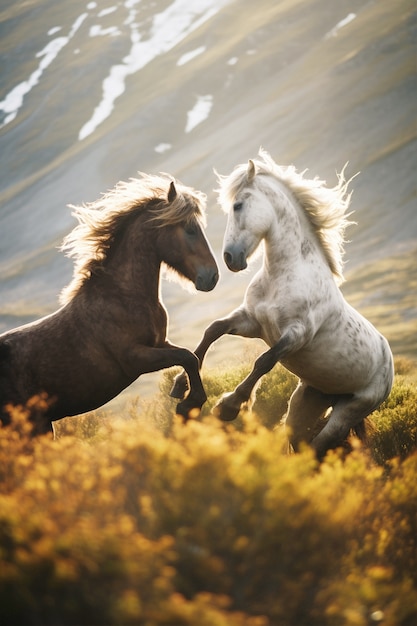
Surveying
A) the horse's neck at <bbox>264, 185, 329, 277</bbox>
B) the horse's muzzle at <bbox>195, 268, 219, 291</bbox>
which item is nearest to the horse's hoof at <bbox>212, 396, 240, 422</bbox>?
the horse's muzzle at <bbox>195, 268, 219, 291</bbox>

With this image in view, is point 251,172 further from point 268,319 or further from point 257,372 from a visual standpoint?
point 257,372

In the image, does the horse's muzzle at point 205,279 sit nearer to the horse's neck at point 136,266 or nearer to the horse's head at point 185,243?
the horse's head at point 185,243

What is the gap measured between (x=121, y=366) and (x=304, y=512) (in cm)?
286

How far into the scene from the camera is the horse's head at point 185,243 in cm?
566

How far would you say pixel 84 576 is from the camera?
8.55 feet

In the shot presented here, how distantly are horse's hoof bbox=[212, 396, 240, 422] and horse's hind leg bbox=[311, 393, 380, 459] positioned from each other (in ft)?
4.65

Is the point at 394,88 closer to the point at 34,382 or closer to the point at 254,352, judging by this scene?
the point at 254,352

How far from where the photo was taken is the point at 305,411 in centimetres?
674

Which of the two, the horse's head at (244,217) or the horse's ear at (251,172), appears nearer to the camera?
the horse's head at (244,217)

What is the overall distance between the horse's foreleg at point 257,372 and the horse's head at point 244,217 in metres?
0.83

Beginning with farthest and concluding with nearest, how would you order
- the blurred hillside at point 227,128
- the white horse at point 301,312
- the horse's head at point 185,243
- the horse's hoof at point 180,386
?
the blurred hillside at point 227,128
the horse's hoof at point 180,386
the white horse at point 301,312
the horse's head at point 185,243

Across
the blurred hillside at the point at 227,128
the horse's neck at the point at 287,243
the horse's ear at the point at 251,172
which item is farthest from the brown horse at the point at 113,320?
the blurred hillside at the point at 227,128

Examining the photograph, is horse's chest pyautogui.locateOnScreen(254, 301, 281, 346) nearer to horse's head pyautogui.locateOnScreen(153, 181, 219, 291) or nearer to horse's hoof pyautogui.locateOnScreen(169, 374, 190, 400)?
horse's head pyautogui.locateOnScreen(153, 181, 219, 291)

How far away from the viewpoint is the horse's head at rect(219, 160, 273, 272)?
5.75m
